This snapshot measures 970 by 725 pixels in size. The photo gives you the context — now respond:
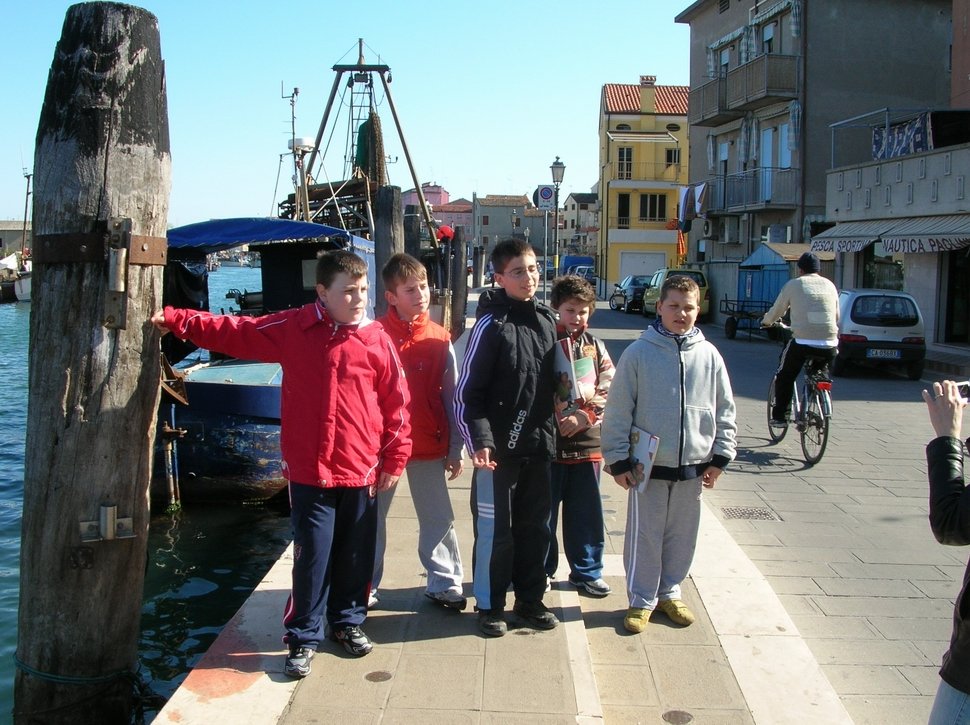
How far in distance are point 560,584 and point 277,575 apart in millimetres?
1570

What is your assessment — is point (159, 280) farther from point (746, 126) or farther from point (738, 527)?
point (746, 126)

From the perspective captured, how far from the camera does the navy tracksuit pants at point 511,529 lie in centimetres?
448

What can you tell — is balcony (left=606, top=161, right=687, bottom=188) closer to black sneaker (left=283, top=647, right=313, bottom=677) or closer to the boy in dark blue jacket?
the boy in dark blue jacket

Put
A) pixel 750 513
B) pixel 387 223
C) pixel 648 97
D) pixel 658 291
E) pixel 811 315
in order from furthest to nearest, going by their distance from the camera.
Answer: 1. pixel 648 97
2. pixel 658 291
3. pixel 387 223
4. pixel 811 315
5. pixel 750 513

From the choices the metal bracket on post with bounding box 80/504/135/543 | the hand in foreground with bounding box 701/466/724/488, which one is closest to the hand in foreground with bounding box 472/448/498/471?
the hand in foreground with bounding box 701/466/724/488

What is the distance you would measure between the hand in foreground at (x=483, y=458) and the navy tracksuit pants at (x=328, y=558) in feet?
1.63

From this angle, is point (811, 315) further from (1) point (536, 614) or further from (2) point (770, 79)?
(2) point (770, 79)

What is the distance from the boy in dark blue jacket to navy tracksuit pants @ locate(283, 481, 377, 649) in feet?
1.80

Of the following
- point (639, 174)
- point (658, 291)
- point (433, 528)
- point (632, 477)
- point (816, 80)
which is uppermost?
point (639, 174)

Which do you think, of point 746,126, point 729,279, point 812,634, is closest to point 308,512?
point 812,634

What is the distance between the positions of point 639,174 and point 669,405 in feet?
177

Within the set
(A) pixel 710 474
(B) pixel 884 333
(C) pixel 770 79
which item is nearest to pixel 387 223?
(B) pixel 884 333

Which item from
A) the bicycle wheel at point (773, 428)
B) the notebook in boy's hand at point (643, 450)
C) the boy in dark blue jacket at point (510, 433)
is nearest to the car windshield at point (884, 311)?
the bicycle wheel at point (773, 428)

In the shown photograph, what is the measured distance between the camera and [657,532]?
4.67 metres
